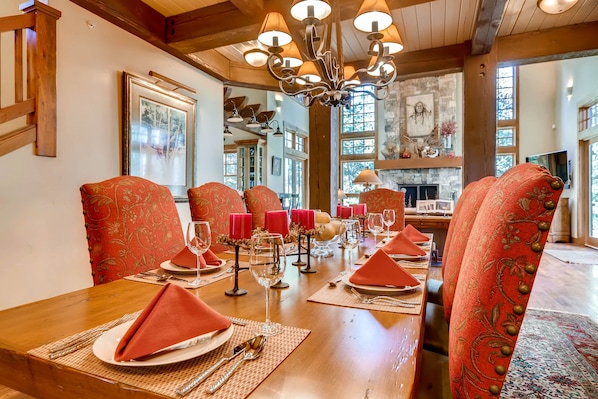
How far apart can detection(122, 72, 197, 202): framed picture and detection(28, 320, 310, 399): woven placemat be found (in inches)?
88.2

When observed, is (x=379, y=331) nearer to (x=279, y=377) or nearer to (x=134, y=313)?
(x=279, y=377)

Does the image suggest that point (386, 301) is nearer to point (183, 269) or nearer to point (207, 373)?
point (207, 373)

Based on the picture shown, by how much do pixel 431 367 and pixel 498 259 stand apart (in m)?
0.56

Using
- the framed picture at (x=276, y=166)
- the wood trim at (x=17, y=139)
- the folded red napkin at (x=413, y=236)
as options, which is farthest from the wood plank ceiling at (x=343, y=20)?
the framed picture at (x=276, y=166)

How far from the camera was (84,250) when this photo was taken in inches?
89.8

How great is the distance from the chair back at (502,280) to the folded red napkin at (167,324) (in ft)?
1.52

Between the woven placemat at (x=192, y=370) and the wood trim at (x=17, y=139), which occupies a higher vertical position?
the wood trim at (x=17, y=139)

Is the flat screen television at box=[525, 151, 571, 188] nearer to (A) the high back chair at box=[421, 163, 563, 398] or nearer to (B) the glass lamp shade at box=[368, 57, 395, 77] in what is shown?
(B) the glass lamp shade at box=[368, 57, 395, 77]

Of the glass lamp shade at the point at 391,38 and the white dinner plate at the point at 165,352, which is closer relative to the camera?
the white dinner plate at the point at 165,352

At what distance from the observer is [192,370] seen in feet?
1.84

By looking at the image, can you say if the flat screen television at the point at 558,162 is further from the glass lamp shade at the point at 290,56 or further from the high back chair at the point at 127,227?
the high back chair at the point at 127,227

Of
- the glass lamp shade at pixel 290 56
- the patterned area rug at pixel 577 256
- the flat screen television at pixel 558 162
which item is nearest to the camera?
the glass lamp shade at pixel 290 56

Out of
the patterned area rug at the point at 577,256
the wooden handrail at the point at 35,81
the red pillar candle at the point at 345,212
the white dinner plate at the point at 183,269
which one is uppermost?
the wooden handrail at the point at 35,81

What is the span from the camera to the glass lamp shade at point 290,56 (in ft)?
8.22
